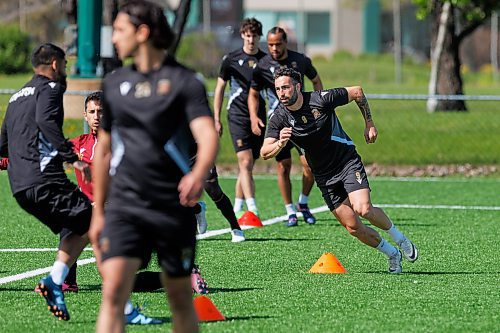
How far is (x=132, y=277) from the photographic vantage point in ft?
20.3

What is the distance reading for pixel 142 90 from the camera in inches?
244

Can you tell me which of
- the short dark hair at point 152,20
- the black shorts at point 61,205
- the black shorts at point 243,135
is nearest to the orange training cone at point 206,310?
the black shorts at point 61,205

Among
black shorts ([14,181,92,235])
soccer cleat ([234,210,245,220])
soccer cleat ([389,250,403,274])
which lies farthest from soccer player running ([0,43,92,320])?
soccer cleat ([234,210,245,220])

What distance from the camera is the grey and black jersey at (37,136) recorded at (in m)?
8.25

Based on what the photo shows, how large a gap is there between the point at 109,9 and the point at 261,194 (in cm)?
989

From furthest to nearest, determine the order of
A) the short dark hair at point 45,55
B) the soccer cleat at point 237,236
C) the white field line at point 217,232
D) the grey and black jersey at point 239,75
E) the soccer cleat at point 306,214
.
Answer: the soccer cleat at point 306,214 → the grey and black jersey at point 239,75 → the soccer cleat at point 237,236 → the white field line at point 217,232 → the short dark hair at point 45,55

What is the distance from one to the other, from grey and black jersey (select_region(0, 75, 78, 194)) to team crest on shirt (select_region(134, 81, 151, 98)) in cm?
214

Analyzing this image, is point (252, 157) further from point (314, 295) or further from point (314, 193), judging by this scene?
point (314, 295)

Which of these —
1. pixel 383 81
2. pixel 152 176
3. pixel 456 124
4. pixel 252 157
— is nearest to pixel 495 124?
pixel 456 124

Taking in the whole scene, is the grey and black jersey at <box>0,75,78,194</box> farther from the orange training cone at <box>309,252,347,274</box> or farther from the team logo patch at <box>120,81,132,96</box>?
the orange training cone at <box>309,252,347,274</box>

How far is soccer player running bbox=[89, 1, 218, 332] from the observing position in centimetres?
613

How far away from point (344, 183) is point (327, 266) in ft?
2.35

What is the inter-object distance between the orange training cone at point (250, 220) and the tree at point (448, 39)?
1305 centimetres

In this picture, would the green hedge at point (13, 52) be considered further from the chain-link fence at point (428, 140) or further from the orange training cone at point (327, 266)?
the orange training cone at point (327, 266)
